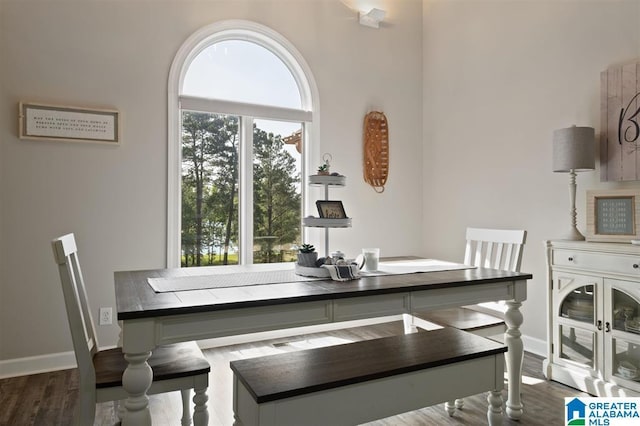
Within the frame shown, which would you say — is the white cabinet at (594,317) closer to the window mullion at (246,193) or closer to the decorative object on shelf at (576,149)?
the decorative object on shelf at (576,149)

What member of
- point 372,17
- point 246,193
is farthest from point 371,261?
point 372,17

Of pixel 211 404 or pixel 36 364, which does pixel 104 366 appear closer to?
pixel 211 404

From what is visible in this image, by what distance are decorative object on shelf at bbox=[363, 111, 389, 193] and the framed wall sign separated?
216 cm

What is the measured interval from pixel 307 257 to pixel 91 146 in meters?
1.92

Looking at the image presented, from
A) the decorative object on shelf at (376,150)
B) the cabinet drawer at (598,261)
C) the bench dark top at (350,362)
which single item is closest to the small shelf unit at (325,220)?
the bench dark top at (350,362)

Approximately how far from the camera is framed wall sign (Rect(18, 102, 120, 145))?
2.76 m

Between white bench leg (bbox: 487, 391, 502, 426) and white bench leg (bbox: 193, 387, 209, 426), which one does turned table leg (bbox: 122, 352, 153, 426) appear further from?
white bench leg (bbox: 487, 391, 502, 426)

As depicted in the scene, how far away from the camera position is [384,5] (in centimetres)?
412

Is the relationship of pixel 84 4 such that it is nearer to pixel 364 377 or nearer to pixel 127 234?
pixel 127 234

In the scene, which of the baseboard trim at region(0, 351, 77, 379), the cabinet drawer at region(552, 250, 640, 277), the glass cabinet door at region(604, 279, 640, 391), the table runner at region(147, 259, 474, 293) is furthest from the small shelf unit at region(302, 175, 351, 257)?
the baseboard trim at region(0, 351, 77, 379)

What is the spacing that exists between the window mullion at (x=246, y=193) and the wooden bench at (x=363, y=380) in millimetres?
1900

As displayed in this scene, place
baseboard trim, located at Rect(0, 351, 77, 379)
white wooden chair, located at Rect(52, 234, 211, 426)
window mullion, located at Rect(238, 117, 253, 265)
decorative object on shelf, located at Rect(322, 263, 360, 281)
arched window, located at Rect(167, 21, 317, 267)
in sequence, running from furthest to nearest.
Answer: window mullion, located at Rect(238, 117, 253, 265)
arched window, located at Rect(167, 21, 317, 267)
baseboard trim, located at Rect(0, 351, 77, 379)
decorative object on shelf, located at Rect(322, 263, 360, 281)
white wooden chair, located at Rect(52, 234, 211, 426)

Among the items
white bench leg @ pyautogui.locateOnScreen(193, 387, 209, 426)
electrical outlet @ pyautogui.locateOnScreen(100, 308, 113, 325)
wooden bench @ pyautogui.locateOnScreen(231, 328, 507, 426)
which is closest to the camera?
wooden bench @ pyautogui.locateOnScreen(231, 328, 507, 426)

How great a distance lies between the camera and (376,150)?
4047 mm
